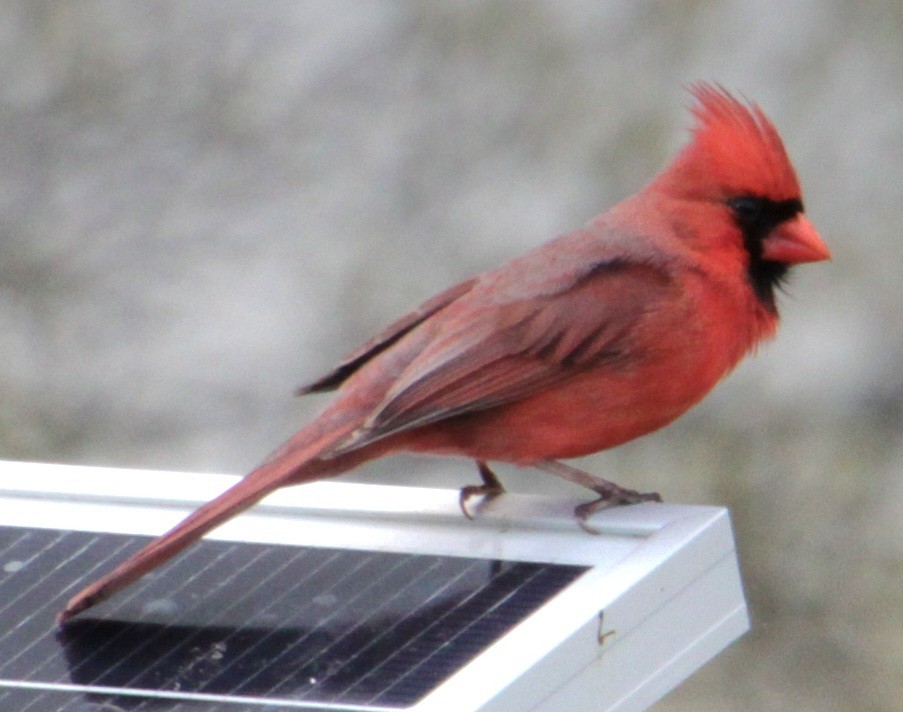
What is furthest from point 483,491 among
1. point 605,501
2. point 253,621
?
point 253,621

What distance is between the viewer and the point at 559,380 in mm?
3348

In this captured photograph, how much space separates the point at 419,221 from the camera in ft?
18.3

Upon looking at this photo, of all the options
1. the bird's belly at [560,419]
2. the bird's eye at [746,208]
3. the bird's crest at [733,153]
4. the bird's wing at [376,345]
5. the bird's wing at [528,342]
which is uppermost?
the bird's crest at [733,153]

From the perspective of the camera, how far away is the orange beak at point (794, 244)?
11.6 feet

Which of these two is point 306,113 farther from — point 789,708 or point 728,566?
point 728,566

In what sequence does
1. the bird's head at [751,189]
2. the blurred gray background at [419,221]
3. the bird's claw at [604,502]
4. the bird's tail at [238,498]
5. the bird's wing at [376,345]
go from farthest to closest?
the blurred gray background at [419,221] → the bird's head at [751,189] → the bird's wing at [376,345] → the bird's claw at [604,502] → the bird's tail at [238,498]

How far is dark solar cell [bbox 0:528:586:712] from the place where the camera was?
2.37 meters

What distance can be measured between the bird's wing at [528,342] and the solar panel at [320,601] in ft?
0.77

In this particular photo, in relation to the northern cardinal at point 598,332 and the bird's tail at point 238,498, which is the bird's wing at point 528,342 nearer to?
the northern cardinal at point 598,332

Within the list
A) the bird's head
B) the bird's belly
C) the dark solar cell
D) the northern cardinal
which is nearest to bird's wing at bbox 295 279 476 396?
the northern cardinal

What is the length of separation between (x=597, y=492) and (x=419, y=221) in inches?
97.3

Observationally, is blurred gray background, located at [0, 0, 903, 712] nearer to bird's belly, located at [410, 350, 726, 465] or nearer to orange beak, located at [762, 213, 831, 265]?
orange beak, located at [762, 213, 831, 265]

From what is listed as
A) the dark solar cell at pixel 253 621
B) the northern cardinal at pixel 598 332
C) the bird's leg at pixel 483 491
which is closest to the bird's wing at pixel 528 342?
the northern cardinal at pixel 598 332

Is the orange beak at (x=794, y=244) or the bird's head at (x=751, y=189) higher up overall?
the bird's head at (x=751, y=189)
